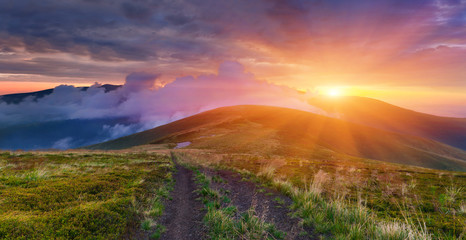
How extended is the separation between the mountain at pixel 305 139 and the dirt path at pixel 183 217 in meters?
55.6

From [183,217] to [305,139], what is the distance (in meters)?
99.2

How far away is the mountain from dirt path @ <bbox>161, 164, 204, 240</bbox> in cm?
5556

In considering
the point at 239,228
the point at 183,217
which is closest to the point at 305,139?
the point at 183,217

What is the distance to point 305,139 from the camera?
99.6 meters

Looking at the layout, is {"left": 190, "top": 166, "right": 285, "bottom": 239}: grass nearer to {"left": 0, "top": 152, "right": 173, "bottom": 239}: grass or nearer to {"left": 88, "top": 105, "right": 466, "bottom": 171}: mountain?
{"left": 0, "top": 152, "right": 173, "bottom": 239}: grass

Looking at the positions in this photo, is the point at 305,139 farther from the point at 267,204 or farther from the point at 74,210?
the point at 74,210

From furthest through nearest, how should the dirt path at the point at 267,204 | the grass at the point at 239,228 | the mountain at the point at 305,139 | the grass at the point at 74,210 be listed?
the mountain at the point at 305,139, the dirt path at the point at 267,204, the grass at the point at 239,228, the grass at the point at 74,210

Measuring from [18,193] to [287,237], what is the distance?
10.8m

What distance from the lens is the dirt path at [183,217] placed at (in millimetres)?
7262

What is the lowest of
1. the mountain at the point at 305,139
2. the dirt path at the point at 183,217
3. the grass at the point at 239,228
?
the mountain at the point at 305,139

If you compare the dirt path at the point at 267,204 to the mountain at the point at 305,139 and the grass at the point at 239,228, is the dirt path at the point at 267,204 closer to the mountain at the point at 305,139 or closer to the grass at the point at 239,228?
the grass at the point at 239,228

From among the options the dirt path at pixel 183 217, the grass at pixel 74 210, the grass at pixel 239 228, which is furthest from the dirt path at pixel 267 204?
the grass at pixel 74 210

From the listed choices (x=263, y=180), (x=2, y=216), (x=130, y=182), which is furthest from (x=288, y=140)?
(x=2, y=216)

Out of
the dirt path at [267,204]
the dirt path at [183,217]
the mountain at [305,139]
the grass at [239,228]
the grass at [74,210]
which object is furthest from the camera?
the mountain at [305,139]
